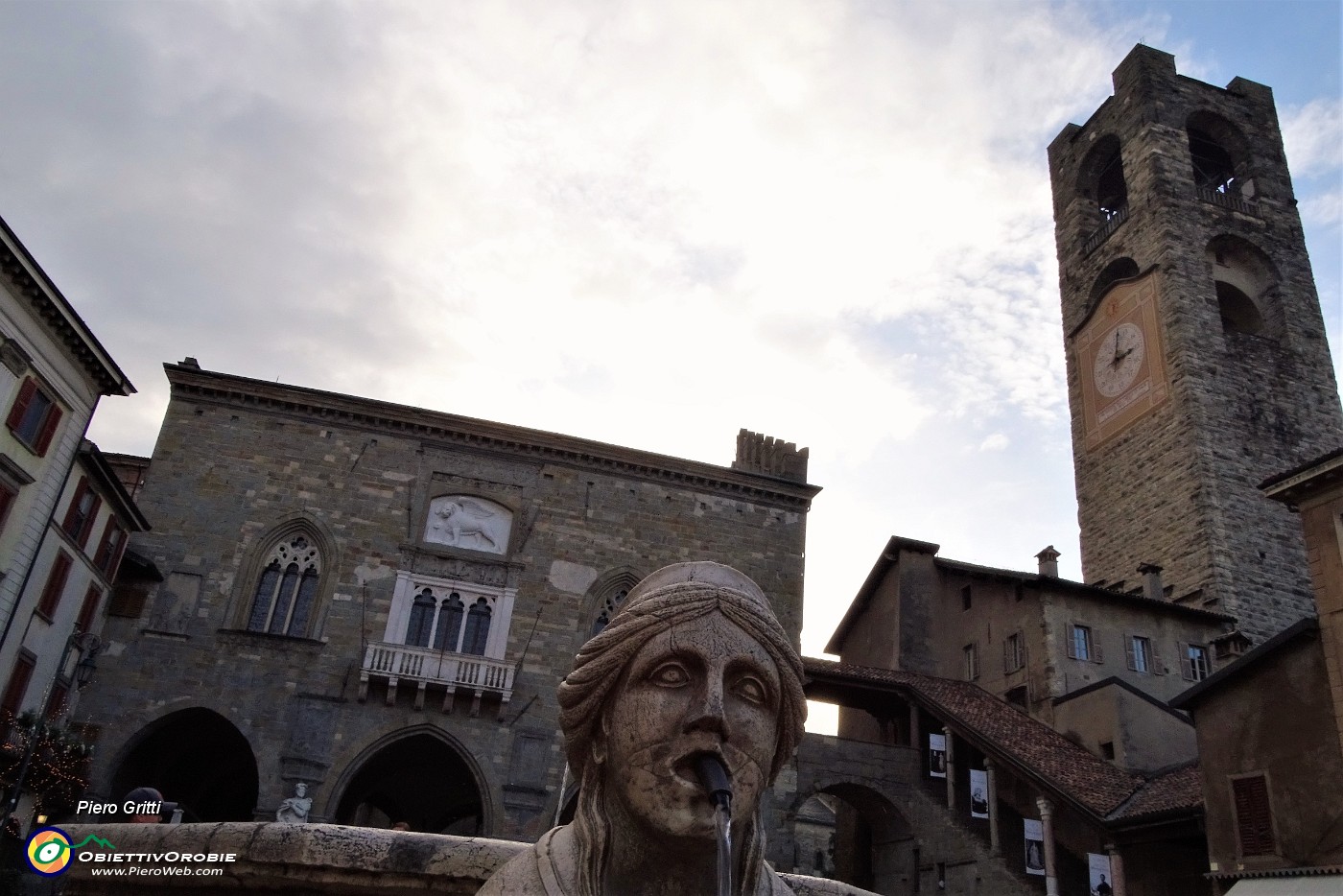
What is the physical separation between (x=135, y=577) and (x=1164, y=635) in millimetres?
24150

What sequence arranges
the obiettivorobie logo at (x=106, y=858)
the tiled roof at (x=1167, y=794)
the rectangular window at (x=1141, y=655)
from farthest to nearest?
the rectangular window at (x=1141, y=655) → the tiled roof at (x=1167, y=794) → the obiettivorobie logo at (x=106, y=858)

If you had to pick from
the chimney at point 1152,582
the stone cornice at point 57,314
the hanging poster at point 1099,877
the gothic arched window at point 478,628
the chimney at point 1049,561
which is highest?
the chimney at point 1049,561

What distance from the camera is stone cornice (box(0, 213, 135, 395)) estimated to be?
16031 millimetres

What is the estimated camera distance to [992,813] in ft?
59.9

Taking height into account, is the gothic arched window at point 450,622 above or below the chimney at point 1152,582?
below

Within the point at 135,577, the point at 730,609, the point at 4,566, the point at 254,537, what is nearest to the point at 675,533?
the point at 254,537

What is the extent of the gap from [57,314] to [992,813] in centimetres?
1953

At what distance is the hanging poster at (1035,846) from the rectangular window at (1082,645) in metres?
6.71

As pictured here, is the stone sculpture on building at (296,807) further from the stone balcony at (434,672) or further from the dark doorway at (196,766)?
the stone balcony at (434,672)

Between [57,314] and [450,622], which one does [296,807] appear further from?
[57,314]

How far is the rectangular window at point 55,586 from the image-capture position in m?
17.7

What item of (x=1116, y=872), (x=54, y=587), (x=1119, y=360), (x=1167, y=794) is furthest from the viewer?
(x=1119, y=360)

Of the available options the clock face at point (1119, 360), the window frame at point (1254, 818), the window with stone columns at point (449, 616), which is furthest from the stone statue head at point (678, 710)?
the clock face at point (1119, 360)

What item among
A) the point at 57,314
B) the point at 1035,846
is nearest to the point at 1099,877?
the point at 1035,846
